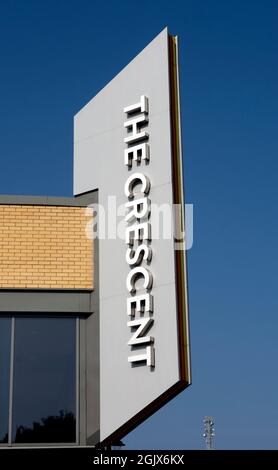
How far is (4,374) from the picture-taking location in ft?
65.0

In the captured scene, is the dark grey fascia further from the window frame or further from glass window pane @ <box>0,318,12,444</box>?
glass window pane @ <box>0,318,12,444</box>

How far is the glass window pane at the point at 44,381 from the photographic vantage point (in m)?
19.5

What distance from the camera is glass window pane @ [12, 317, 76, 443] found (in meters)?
19.5

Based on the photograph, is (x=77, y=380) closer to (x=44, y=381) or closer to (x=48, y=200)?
(x=44, y=381)

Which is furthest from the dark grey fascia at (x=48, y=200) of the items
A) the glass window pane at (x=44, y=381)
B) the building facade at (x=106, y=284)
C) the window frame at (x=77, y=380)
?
the glass window pane at (x=44, y=381)

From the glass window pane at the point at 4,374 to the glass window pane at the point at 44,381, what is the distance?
0.17 metres

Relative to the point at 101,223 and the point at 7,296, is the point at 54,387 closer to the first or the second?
the point at 7,296

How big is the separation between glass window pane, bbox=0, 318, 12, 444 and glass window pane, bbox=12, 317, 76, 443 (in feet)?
0.55

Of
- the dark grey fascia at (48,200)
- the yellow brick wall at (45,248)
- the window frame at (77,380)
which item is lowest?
the window frame at (77,380)

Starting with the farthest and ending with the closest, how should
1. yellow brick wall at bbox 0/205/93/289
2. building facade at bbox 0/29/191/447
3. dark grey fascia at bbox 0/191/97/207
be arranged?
dark grey fascia at bbox 0/191/97/207
yellow brick wall at bbox 0/205/93/289
building facade at bbox 0/29/191/447

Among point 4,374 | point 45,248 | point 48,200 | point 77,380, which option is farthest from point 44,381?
point 48,200

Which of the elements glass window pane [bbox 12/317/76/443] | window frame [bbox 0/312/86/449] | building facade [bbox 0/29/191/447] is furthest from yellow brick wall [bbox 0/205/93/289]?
glass window pane [bbox 12/317/76/443]

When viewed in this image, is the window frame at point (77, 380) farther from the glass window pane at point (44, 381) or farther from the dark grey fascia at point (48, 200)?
the dark grey fascia at point (48, 200)

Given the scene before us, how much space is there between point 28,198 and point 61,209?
0.85m
